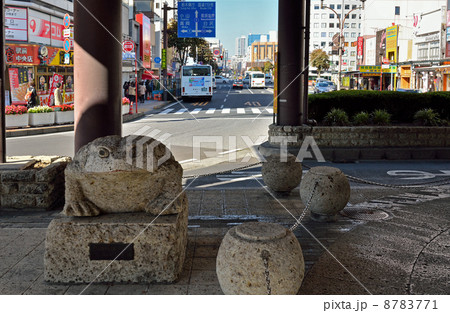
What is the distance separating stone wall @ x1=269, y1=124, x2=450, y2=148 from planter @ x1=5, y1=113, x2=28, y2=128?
1190 centimetres

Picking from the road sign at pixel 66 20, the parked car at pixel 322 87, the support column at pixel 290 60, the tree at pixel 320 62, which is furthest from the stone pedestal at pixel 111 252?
the tree at pixel 320 62

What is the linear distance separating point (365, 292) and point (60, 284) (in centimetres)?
293

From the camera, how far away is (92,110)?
8906 millimetres

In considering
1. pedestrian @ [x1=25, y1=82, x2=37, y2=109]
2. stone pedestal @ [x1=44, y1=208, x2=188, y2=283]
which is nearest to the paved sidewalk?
stone pedestal @ [x1=44, y1=208, x2=188, y2=283]

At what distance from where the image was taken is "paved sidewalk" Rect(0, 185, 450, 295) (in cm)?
507

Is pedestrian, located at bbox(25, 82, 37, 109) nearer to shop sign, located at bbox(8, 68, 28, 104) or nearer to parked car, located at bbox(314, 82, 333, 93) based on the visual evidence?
shop sign, located at bbox(8, 68, 28, 104)

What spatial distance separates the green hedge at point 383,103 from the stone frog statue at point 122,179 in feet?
38.0

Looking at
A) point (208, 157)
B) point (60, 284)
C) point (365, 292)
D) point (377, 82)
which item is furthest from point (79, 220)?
point (377, 82)

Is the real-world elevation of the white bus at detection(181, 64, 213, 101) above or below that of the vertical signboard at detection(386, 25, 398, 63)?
below

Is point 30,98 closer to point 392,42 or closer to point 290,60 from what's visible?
point 290,60

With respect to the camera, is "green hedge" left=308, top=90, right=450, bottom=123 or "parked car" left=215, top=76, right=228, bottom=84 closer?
"green hedge" left=308, top=90, right=450, bottom=123

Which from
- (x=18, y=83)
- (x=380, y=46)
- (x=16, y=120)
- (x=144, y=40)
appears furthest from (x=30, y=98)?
(x=380, y=46)

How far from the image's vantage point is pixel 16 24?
91.5 feet

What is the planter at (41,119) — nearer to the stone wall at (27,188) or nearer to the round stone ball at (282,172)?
the stone wall at (27,188)
